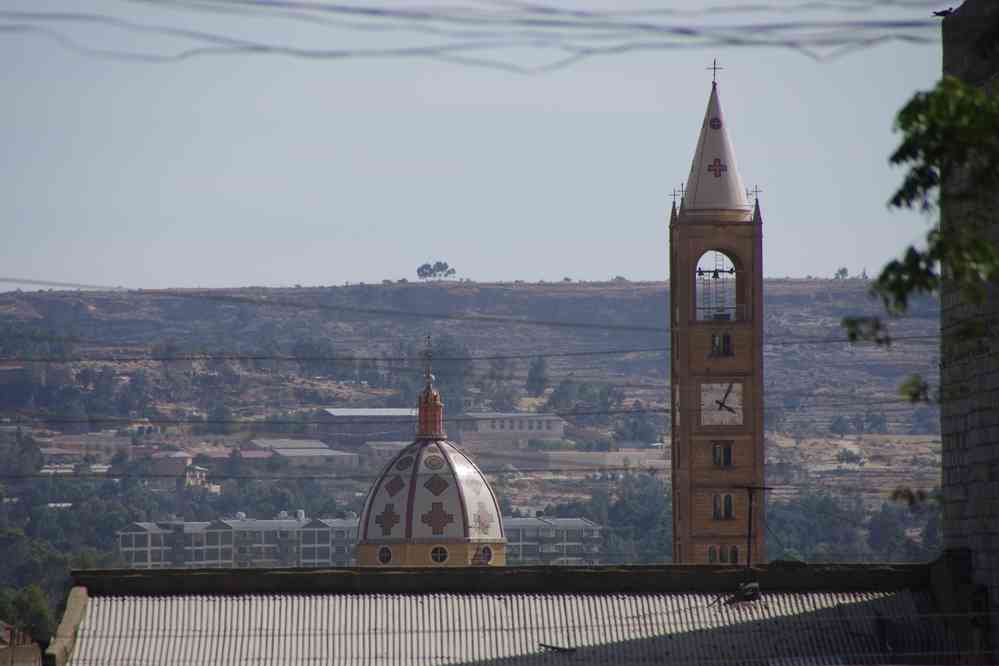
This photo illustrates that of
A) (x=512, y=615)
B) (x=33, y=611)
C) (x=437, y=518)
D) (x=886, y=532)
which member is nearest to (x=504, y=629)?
(x=512, y=615)

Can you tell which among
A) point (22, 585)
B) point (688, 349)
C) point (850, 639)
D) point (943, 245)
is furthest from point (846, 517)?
point (943, 245)

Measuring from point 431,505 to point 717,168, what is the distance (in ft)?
44.4

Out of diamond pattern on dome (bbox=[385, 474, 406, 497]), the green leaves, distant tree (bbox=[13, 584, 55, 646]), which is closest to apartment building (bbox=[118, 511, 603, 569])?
distant tree (bbox=[13, 584, 55, 646])

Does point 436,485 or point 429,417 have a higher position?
point 429,417

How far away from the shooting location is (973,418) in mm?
35375

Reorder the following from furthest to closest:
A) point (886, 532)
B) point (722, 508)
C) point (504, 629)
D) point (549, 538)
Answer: point (549, 538) → point (886, 532) → point (722, 508) → point (504, 629)

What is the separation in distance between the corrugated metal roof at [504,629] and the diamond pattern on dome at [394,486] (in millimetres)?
45869

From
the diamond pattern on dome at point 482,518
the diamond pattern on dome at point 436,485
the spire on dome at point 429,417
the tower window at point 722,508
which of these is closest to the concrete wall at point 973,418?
the tower window at point 722,508

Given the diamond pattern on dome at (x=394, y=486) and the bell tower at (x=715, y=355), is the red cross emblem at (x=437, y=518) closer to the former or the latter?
the diamond pattern on dome at (x=394, y=486)

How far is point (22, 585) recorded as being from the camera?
469 ft

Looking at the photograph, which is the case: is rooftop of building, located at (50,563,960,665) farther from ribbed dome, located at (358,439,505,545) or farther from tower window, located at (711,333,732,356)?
tower window, located at (711,333,732,356)

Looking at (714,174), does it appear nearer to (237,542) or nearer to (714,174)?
(714,174)

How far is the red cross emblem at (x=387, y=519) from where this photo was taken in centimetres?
8194

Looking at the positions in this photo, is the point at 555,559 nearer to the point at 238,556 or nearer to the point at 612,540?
the point at 612,540
